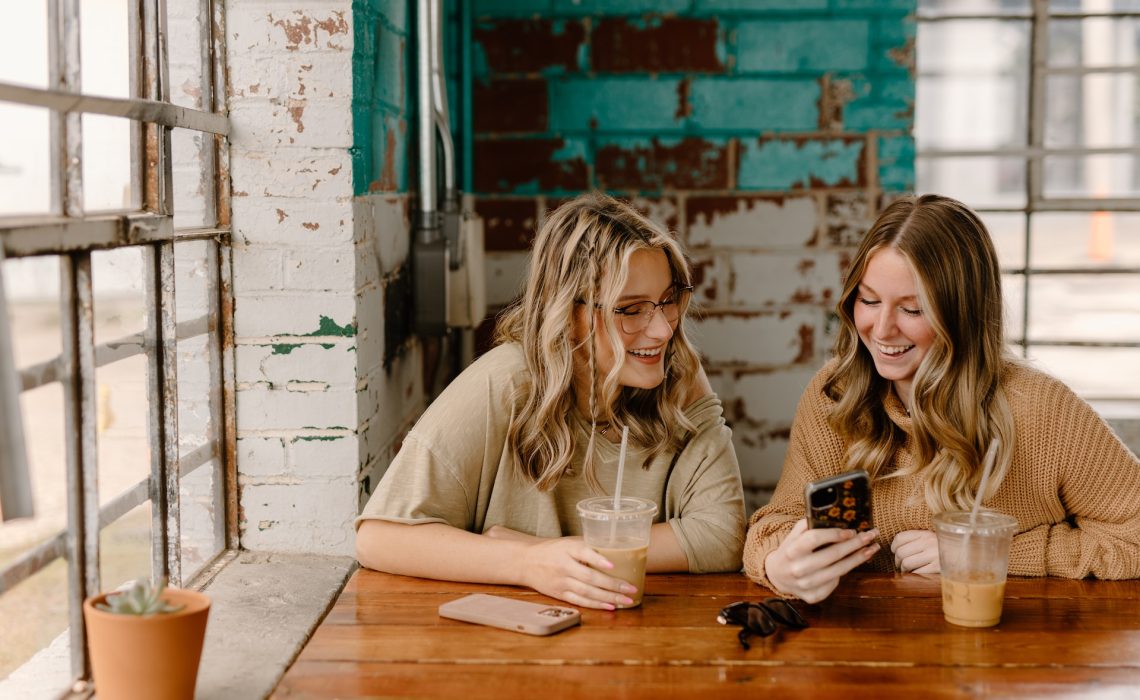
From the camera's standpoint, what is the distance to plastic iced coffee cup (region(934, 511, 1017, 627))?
151 centimetres

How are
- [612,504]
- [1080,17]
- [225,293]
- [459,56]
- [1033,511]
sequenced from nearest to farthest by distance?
[612,504] → [1033,511] → [225,293] → [459,56] → [1080,17]

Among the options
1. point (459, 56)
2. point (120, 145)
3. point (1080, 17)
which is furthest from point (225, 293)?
point (1080, 17)

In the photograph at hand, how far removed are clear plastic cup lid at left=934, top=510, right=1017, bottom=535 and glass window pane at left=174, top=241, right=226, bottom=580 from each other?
1.16m

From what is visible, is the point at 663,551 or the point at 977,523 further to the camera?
the point at 663,551

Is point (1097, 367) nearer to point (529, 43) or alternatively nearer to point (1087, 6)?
point (1087, 6)

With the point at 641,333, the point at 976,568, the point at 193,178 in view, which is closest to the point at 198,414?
the point at 193,178

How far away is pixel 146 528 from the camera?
5.68 ft

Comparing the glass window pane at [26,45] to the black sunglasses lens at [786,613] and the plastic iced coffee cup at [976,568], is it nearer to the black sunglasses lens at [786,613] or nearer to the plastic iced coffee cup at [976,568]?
the black sunglasses lens at [786,613]

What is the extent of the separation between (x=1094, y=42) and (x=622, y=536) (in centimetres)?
235

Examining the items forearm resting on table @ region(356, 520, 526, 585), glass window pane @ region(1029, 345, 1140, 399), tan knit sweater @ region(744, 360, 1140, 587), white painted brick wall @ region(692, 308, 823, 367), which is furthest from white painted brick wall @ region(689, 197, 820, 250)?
forearm resting on table @ region(356, 520, 526, 585)

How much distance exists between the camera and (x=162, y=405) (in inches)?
68.4

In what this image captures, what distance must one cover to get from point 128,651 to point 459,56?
202 centimetres

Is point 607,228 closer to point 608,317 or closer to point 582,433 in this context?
point 608,317

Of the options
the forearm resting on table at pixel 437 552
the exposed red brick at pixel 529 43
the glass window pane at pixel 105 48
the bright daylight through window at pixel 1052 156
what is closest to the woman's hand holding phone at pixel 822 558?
the forearm resting on table at pixel 437 552
